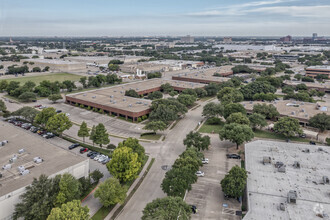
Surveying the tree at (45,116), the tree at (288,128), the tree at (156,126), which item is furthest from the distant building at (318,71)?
the tree at (45,116)

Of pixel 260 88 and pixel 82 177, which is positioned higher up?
pixel 260 88

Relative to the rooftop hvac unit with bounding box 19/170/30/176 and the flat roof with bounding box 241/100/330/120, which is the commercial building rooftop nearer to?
the flat roof with bounding box 241/100/330/120

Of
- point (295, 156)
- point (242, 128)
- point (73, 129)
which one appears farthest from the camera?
point (73, 129)

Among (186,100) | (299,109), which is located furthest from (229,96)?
(299,109)

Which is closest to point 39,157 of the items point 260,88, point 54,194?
point 54,194

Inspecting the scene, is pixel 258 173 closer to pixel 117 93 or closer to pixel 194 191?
pixel 194 191

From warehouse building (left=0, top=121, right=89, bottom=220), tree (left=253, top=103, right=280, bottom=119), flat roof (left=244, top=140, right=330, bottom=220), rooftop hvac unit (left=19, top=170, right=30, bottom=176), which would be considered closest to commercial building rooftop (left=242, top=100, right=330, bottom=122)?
tree (left=253, top=103, right=280, bottom=119)

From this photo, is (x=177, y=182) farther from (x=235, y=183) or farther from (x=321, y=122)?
(x=321, y=122)

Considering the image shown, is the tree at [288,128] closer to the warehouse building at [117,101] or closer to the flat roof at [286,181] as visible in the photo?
the flat roof at [286,181]
